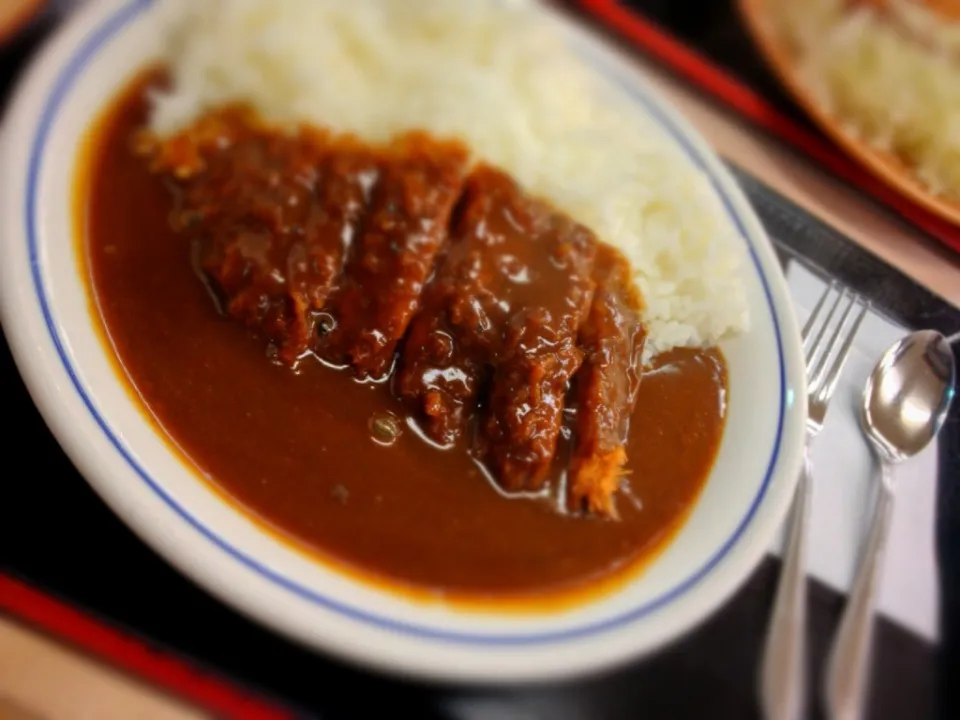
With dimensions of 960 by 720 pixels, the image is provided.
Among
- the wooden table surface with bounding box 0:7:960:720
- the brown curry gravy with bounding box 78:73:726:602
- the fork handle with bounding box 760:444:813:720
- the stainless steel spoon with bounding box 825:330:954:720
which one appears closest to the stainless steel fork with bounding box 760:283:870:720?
the fork handle with bounding box 760:444:813:720

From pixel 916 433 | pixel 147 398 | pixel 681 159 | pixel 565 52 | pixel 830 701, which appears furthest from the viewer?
pixel 565 52

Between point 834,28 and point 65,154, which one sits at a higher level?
point 834,28

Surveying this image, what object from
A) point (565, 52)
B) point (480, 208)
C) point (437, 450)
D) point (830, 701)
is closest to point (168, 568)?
point (437, 450)

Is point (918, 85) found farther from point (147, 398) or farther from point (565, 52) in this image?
point (147, 398)

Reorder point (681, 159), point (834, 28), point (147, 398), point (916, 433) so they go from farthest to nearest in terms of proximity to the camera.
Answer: point (834, 28)
point (681, 159)
point (916, 433)
point (147, 398)

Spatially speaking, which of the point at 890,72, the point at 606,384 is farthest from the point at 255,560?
the point at 890,72

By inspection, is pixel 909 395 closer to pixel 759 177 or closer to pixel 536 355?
pixel 759 177

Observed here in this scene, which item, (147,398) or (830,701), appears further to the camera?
(147,398)

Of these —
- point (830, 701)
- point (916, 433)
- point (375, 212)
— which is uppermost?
point (916, 433)

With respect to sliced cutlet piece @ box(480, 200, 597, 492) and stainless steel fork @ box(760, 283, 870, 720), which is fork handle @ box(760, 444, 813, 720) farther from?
Answer: sliced cutlet piece @ box(480, 200, 597, 492)
